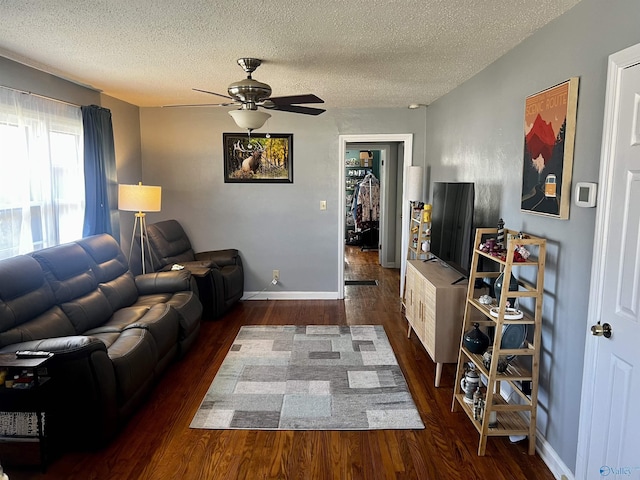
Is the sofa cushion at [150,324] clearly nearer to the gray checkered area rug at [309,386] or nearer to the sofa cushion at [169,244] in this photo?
the gray checkered area rug at [309,386]

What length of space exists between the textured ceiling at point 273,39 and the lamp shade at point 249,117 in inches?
16.6

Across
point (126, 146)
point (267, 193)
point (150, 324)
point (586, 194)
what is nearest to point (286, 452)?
point (150, 324)

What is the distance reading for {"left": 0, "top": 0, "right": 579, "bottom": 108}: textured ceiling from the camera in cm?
213

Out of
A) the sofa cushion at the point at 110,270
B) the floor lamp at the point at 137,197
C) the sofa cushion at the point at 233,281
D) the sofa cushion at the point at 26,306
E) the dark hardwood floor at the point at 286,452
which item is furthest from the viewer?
the sofa cushion at the point at 233,281

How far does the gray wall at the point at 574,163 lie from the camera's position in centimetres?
190

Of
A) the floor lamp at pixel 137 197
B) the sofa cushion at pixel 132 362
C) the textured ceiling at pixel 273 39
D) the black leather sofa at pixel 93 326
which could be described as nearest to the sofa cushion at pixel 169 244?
the floor lamp at pixel 137 197

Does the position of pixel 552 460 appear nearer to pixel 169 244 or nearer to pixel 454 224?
pixel 454 224

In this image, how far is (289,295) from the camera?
17.9ft

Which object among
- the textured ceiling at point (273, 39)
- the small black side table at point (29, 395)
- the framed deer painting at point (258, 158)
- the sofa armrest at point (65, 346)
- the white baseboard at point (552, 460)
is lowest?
the white baseboard at point (552, 460)

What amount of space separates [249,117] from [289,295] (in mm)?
3101

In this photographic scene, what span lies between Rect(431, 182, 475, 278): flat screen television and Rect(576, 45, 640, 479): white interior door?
1184 mm

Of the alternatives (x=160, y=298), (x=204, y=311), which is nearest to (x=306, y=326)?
(x=204, y=311)

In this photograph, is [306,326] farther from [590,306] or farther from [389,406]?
[590,306]

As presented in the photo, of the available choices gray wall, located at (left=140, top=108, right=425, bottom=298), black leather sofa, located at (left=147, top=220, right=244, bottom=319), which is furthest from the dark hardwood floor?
gray wall, located at (left=140, top=108, right=425, bottom=298)
